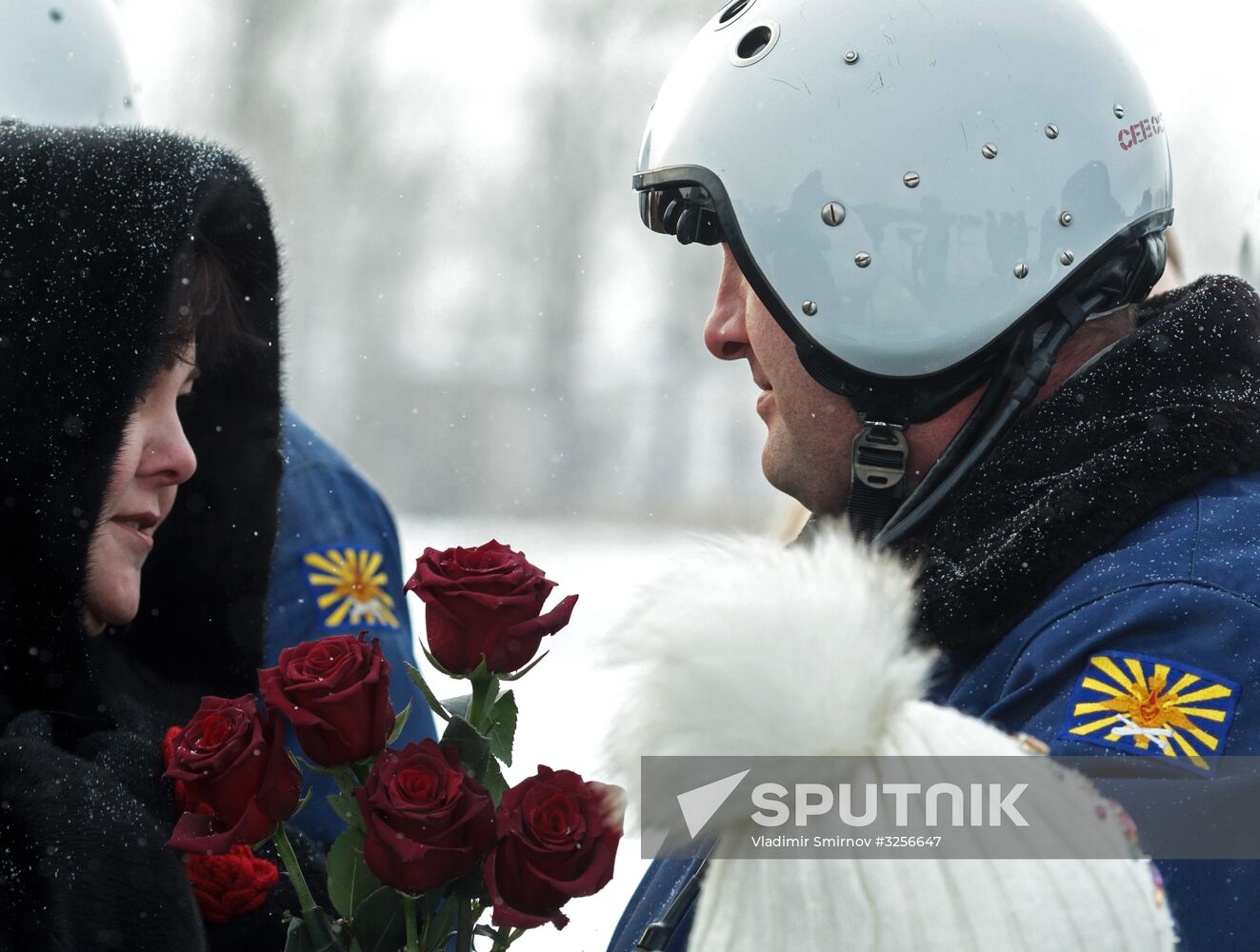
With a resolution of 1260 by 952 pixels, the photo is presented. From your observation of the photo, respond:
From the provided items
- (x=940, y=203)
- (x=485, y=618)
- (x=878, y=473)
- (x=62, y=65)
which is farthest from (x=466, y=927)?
(x=62, y=65)

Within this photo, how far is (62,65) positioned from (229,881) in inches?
69.8

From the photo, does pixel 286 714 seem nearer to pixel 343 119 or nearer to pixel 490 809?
pixel 490 809

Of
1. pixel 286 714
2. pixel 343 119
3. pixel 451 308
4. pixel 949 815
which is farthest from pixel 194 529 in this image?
pixel 343 119

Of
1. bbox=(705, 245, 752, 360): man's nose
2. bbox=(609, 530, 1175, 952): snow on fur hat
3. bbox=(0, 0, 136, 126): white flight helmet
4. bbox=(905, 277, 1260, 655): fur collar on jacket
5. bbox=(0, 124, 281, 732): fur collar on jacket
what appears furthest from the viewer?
bbox=(0, 0, 136, 126): white flight helmet

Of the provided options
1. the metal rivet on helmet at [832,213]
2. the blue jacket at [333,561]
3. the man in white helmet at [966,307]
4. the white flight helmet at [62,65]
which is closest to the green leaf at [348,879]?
the man in white helmet at [966,307]

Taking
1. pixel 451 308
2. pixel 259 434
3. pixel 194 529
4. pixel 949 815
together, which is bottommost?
pixel 949 815

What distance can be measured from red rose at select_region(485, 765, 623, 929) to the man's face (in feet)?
2.18

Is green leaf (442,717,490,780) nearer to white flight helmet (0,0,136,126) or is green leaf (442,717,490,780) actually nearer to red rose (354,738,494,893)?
red rose (354,738,494,893)

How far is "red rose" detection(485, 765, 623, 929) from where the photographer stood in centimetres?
95

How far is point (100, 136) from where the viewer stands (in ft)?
5.32

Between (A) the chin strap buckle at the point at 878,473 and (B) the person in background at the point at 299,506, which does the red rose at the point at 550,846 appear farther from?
(B) the person in background at the point at 299,506

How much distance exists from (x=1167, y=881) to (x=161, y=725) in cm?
125

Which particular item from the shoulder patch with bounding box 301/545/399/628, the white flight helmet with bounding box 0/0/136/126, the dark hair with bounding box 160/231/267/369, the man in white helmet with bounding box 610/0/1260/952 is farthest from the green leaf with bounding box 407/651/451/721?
the white flight helmet with bounding box 0/0/136/126

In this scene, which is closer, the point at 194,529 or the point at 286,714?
the point at 286,714
